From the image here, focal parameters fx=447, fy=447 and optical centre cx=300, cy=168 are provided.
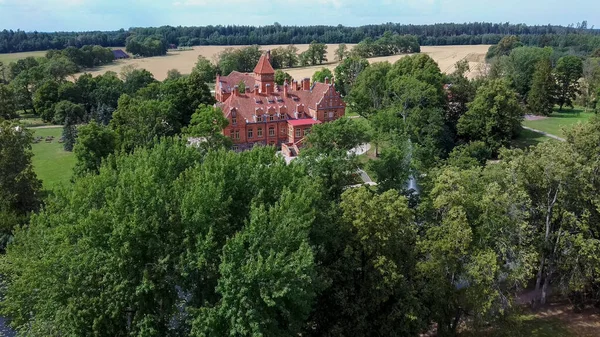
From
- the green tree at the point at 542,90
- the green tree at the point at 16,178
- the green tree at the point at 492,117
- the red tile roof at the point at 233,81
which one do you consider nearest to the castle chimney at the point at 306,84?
the red tile roof at the point at 233,81

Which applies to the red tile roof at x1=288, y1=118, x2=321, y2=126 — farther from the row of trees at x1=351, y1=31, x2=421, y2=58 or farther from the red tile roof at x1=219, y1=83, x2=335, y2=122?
the row of trees at x1=351, y1=31, x2=421, y2=58

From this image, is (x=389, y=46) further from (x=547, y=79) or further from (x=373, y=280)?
(x=373, y=280)

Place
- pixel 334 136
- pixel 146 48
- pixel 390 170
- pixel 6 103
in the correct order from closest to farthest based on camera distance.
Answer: pixel 390 170 < pixel 334 136 < pixel 6 103 < pixel 146 48

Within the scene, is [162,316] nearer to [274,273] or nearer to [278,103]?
[274,273]

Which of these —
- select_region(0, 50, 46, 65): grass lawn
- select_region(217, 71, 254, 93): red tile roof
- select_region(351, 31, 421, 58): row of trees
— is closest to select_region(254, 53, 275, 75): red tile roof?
select_region(217, 71, 254, 93): red tile roof

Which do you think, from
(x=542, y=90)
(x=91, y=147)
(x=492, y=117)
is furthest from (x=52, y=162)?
(x=542, y=90)

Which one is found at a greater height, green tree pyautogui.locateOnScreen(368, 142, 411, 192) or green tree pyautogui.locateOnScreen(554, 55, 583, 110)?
green tree pyautogui.locateOnScreen(554, 55, 583, 110)
